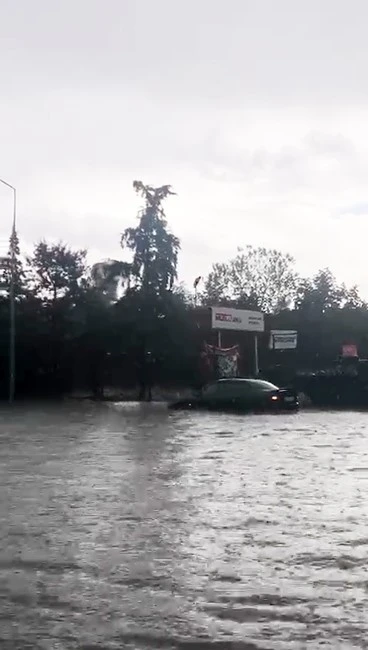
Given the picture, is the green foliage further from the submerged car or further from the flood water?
the flood water

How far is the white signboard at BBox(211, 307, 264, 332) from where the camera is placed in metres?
54.7

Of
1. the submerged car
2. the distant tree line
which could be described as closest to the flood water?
the submerged car

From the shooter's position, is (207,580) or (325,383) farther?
(325,383)

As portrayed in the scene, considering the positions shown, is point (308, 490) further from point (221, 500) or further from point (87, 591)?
point (87, 591)

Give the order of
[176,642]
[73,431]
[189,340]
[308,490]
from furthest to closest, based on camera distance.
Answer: [189,340], [73,431], [308,490], [176,642]

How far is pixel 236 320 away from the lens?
2221 inches

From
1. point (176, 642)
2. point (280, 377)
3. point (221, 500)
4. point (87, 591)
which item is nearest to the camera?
point (176, 642)

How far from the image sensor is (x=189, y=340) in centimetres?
5388

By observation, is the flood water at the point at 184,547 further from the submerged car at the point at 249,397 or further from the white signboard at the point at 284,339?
Result: the white signboard at the point at 284,339

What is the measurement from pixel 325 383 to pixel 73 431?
19446 millimetres

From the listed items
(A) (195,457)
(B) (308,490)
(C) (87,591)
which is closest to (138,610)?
(C) (87,591)

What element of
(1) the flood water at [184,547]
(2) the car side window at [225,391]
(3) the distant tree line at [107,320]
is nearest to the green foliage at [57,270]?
(3) the distant tree line at [107,320]

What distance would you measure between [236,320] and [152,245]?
6.05 meters

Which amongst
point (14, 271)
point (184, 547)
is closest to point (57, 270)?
point (14, 271)
